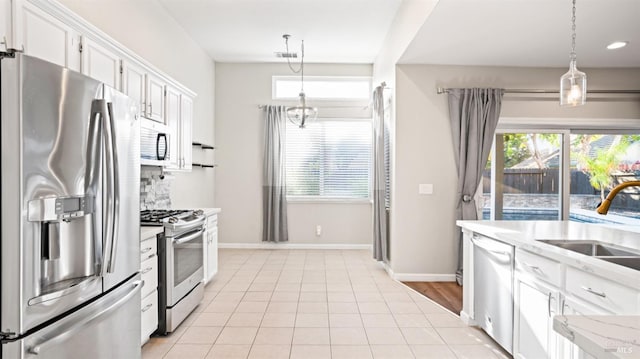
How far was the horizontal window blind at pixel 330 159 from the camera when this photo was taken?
6.50 meters

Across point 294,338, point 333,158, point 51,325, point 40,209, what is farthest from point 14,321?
point 333,158

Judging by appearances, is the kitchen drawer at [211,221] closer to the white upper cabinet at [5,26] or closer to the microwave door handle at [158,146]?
the microwave door handle at [158,146]

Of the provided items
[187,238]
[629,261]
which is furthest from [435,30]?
[187,238]

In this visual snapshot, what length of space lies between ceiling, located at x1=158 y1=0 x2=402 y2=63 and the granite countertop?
4.02 m

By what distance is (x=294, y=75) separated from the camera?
6.51 metres

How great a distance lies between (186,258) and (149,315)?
0.61 metres

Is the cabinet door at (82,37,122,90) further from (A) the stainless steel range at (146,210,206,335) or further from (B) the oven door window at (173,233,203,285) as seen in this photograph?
(B) the oven door window at (173,233,203,285)

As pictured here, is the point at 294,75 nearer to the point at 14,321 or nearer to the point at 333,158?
the point at 333,158

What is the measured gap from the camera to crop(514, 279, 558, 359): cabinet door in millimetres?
2104

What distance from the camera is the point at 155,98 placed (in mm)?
3545

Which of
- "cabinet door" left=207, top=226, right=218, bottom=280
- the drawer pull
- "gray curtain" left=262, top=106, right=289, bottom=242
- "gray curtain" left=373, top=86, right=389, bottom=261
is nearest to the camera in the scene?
the drawer pull

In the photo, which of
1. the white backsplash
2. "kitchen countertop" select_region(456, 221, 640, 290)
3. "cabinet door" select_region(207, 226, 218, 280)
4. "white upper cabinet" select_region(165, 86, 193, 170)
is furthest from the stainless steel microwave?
"kitchen countertop" select_region(456, 221, 640, 290)

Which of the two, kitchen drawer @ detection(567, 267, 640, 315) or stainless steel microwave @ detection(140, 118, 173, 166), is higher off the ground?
stainless steel microwave @ detection(140, 118, 173, 166)

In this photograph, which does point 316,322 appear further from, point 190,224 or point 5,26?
point 5,26
